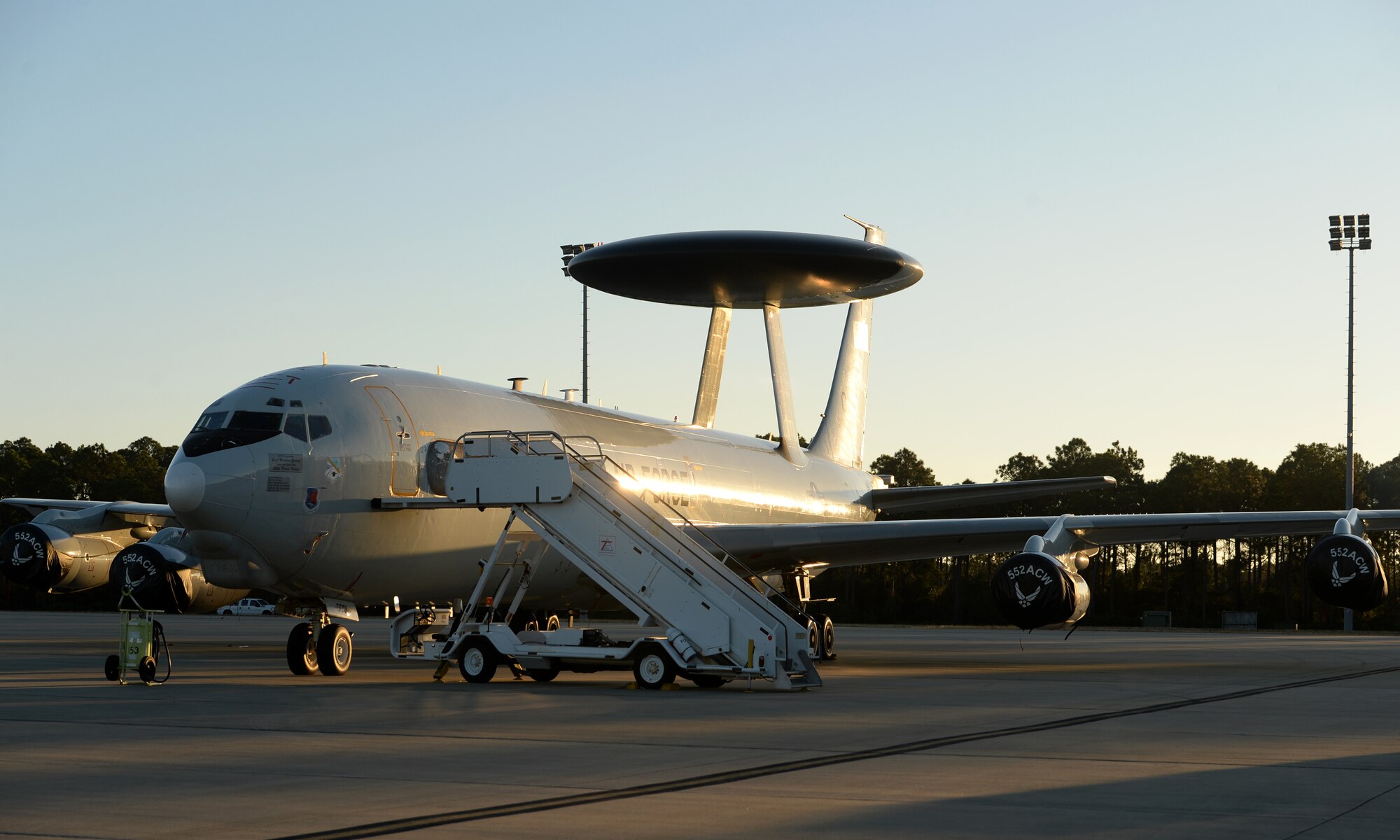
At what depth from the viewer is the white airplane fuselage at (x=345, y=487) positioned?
19.1m

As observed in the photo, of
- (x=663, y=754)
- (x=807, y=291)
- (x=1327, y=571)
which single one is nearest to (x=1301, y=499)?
(x=807, y=291)

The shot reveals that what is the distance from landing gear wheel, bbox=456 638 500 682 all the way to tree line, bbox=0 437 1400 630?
208 ft

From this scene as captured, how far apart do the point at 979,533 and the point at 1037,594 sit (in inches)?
98.7

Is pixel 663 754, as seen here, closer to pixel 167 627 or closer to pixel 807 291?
pixel 807 291

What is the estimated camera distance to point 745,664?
61.0 ft

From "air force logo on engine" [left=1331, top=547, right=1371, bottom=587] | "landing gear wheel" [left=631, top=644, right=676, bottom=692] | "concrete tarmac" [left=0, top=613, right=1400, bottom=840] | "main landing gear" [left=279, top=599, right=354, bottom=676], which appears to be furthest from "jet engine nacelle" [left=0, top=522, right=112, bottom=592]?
"air force logo on engine" [left=1331, top=547, right=1371, bottom=587]

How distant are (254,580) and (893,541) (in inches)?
453

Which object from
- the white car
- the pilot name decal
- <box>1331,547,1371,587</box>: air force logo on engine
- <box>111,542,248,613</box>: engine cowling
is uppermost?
the pilot name decal

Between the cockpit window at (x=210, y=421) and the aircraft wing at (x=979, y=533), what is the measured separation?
27.3 feet

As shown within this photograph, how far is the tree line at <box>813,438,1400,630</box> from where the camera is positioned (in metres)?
89.1

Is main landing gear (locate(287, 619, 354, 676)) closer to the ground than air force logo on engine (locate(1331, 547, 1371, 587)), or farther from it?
closer to the ground

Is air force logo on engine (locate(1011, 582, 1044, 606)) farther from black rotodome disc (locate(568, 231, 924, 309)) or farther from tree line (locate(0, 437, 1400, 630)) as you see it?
tree line (locate(0, 437, 1400, 630))

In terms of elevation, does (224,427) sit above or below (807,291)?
below

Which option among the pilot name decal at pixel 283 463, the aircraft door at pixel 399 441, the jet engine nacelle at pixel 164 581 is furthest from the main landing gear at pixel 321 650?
the jet engine nacelle at pixel 164 581
